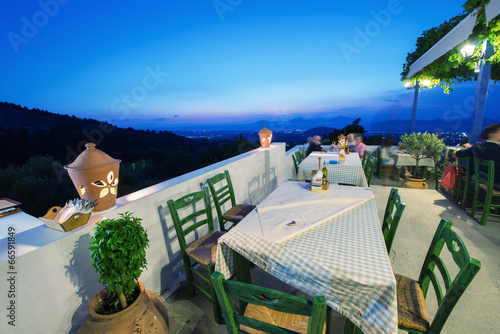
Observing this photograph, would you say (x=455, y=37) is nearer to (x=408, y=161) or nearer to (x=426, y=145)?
(x=426, y=145)

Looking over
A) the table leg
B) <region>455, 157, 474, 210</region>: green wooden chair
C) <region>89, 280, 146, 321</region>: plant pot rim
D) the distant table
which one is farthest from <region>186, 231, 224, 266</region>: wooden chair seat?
the distant table

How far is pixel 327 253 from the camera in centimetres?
115

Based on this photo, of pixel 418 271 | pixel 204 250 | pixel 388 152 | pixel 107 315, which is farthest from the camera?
pixel 388 152

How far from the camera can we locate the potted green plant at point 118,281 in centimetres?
110

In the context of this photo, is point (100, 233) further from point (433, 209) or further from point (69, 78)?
point (69, 78)

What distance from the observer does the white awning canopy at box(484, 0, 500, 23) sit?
7.58ft

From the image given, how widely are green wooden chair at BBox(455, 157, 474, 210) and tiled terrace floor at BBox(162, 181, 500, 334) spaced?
179 mm

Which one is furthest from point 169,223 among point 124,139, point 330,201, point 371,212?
point 124,139

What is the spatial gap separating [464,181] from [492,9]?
2697 mm

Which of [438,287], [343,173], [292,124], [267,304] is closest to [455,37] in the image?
[343,173]

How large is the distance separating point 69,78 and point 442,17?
13.1m

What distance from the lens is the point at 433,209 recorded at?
3605 mm

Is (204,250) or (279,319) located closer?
(279,319)

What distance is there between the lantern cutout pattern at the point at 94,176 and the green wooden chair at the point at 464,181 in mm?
5035
